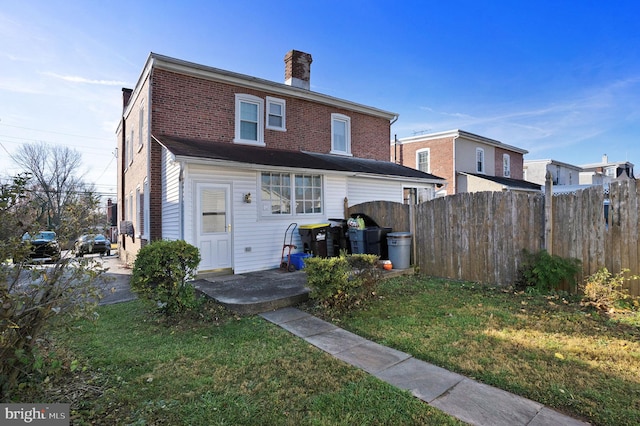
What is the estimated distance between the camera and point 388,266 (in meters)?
8.30

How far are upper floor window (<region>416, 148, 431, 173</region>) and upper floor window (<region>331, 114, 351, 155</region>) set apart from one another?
9759mm

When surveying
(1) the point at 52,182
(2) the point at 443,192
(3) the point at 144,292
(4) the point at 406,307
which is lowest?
(4) the point at 406,307

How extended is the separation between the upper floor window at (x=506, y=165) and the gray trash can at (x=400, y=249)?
19.8 meters

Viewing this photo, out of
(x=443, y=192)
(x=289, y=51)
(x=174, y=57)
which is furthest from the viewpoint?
(x=443, y=192)

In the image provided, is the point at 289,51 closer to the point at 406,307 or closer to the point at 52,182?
the point at 406,307

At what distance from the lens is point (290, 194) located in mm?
9727

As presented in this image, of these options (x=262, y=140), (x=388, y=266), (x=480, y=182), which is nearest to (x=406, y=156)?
(x=480, y=182)

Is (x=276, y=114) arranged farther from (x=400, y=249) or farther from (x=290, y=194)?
(x=400, y=249)

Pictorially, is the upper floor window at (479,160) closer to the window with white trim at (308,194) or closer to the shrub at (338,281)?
the window with white trim at (308,194)

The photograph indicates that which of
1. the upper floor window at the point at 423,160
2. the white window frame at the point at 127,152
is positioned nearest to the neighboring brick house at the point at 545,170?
the upper floor window at the point at 423,160

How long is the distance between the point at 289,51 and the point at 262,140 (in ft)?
15.7

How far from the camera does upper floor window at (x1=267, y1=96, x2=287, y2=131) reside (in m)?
11.1

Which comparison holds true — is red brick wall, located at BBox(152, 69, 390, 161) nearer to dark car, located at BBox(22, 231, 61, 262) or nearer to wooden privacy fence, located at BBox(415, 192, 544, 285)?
wooden privacy fence, located at BBox(415, 192, 544, 285)

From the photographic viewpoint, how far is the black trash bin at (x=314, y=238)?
902 centimetres
